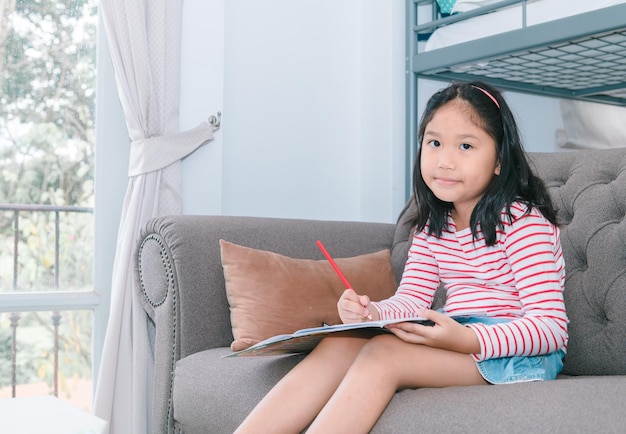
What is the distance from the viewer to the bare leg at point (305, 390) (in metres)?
1.10

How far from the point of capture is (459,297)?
1.37 metres

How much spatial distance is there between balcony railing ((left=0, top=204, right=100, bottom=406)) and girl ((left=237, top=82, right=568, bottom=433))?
1.16 meters

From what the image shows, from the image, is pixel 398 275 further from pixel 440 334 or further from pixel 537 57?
pixel 537 57

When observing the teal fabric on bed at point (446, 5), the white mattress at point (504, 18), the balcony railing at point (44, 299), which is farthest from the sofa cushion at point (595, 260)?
the balcony railing at point (44, 299)

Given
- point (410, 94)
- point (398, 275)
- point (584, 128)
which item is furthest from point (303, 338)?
point (584, 128)

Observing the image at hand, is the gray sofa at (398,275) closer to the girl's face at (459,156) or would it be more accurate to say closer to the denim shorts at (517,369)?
the denim shorts at (517,369)

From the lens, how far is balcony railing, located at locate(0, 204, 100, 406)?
2.14 meters

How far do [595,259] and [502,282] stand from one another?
0.77 feet

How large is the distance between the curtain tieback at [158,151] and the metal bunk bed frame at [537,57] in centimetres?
77

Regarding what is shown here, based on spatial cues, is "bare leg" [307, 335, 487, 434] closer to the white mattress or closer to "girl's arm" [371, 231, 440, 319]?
"girl's arm" [371, 231, 440, 319]

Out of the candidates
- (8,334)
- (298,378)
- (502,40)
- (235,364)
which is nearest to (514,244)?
(298,378)

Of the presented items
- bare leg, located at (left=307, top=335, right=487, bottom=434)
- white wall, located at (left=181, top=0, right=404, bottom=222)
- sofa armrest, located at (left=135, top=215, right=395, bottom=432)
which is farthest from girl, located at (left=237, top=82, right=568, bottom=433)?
white wall, located at (left=181, top=0, right=404, bottom=222)

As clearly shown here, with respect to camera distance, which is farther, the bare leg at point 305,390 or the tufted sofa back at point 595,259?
the tufted sofa back at point 595,259

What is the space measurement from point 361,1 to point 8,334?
167 centimetres
